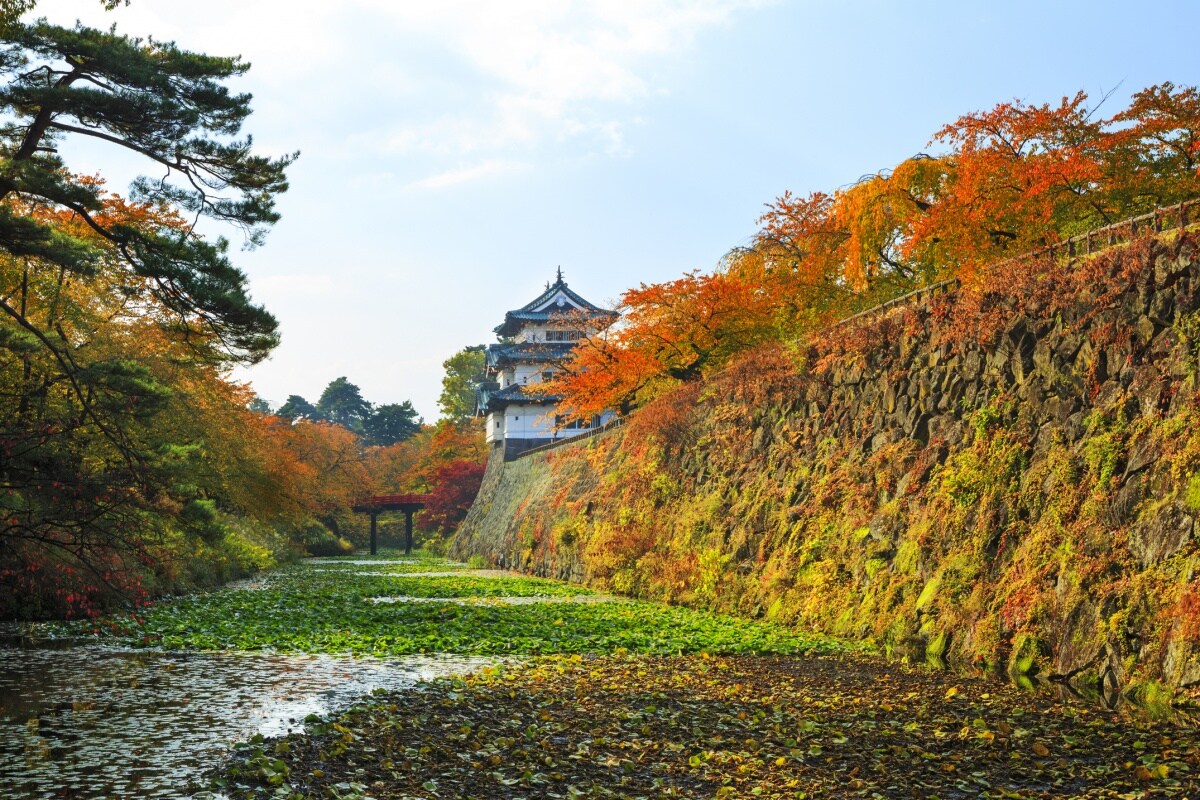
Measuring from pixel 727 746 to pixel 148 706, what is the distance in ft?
19.7

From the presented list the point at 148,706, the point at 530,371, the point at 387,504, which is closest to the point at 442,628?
the point at 148,706

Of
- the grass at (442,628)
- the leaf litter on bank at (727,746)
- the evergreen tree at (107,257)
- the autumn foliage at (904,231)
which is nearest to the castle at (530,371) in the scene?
the autumn foliage at (904,231)

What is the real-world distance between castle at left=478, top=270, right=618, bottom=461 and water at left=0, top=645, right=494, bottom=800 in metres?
38.3

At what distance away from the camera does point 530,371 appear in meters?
58.8

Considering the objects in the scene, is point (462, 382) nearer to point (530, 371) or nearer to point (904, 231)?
point (530, 371)

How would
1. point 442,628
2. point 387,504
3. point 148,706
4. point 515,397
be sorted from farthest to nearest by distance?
Answer: point 387,504 < point 515,397 < point 442,628 < point 148,706

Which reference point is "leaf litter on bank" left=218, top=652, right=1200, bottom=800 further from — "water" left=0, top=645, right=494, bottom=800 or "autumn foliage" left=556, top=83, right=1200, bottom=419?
"autumn foliage" left=556, top=83, right=1200, bottom=419

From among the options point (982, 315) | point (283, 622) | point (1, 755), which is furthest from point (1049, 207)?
point (1, 755)

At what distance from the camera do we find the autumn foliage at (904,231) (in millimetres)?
16844

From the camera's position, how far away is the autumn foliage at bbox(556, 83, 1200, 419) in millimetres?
16844

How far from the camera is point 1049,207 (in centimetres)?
1692

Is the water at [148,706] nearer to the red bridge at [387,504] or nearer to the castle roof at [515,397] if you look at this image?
the castle roof at [515,397]

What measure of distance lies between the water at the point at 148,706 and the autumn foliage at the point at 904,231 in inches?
443

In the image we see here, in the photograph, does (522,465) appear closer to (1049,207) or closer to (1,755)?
(1049,207)
